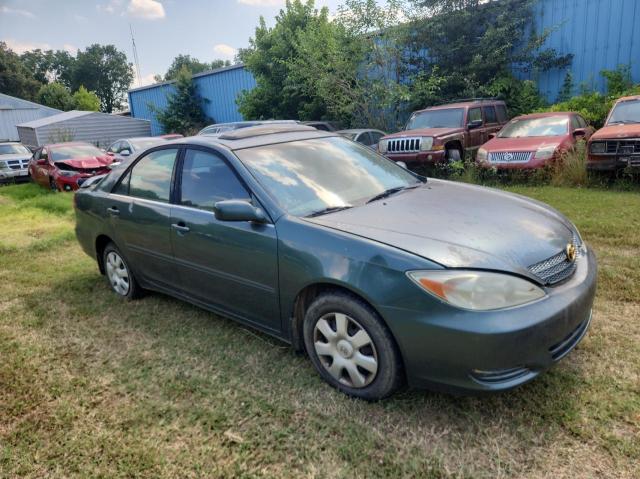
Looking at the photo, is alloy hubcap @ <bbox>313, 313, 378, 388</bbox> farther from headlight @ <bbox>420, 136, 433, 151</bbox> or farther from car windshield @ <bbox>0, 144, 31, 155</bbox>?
car windshield @ <bbox>0, 144, 31, 155</bbox>

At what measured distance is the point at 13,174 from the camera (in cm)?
1495

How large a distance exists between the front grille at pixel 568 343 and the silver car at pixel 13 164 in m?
16.9

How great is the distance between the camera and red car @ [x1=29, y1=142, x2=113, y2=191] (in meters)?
11.9

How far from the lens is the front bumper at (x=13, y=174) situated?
582 inches

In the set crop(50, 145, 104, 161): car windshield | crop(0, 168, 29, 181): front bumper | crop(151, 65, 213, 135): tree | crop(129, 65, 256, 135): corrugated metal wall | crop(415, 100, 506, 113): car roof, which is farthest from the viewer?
crop(151, 65, 213, 135): tree

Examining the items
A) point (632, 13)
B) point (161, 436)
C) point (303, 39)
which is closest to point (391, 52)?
point (303, 39)

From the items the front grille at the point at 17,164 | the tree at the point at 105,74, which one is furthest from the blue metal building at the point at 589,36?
the tree at the point at 105,74

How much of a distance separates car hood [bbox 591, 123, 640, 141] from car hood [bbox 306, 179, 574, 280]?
5.25 metres

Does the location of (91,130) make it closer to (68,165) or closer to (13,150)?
(13,150)

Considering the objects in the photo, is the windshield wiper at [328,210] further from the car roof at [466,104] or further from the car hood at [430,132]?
the car roof at [466,104]

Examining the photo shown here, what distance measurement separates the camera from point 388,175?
372 cm

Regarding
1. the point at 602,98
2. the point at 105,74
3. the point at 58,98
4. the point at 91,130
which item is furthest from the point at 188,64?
the point at 602,98

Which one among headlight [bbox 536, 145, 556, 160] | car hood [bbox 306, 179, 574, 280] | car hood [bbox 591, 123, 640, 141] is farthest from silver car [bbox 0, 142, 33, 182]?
car hood [bbox 591, 123, 640, 141]

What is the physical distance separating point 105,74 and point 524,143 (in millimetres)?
83135
